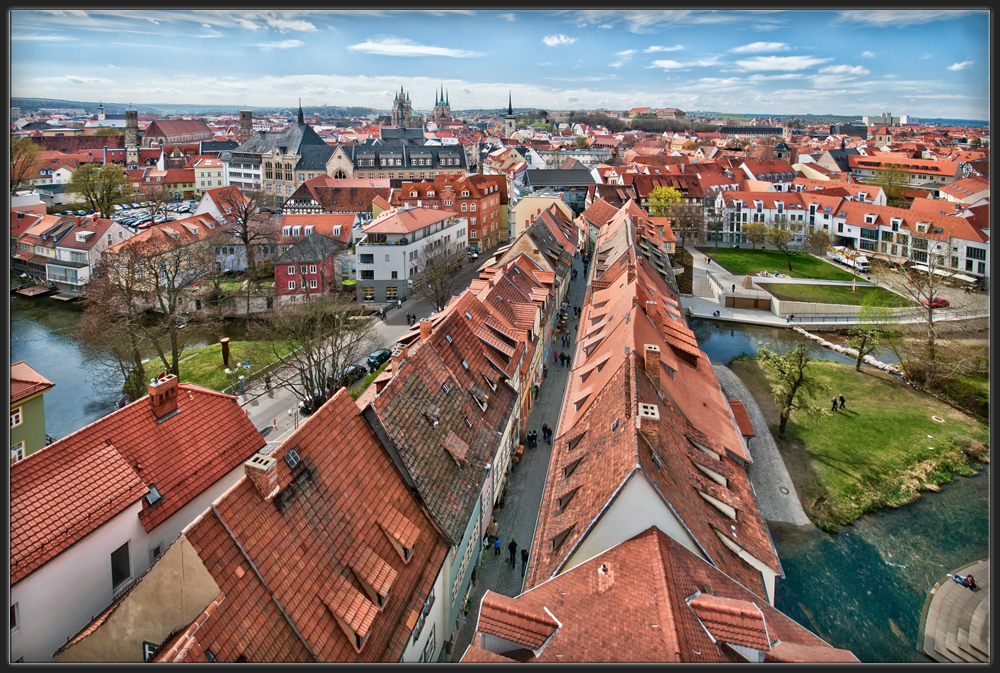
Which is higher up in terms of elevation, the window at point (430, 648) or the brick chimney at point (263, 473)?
the brick chimney at point (263, 473)

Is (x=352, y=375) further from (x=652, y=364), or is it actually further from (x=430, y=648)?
(x=430, y=648)

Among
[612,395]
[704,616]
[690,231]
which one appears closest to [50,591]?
[704,616]

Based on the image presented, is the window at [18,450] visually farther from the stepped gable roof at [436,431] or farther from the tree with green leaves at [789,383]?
the tree with green leaves at [789,383]

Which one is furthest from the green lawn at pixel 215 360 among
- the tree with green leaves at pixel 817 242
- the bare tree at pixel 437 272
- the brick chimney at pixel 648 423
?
the tree with green leaves at pixel 817 242

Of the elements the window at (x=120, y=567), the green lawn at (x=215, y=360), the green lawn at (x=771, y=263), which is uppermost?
the green lawn at (x=771, y=263)

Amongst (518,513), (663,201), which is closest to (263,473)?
(518,513)

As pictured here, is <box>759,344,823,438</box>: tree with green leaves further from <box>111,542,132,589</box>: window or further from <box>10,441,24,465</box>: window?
<box>10,441,24,465</box>: window

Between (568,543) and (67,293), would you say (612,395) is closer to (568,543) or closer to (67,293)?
(568,543)

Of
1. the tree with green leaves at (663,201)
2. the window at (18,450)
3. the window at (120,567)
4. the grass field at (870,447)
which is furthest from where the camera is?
the tree with green leaves at (663,201)
